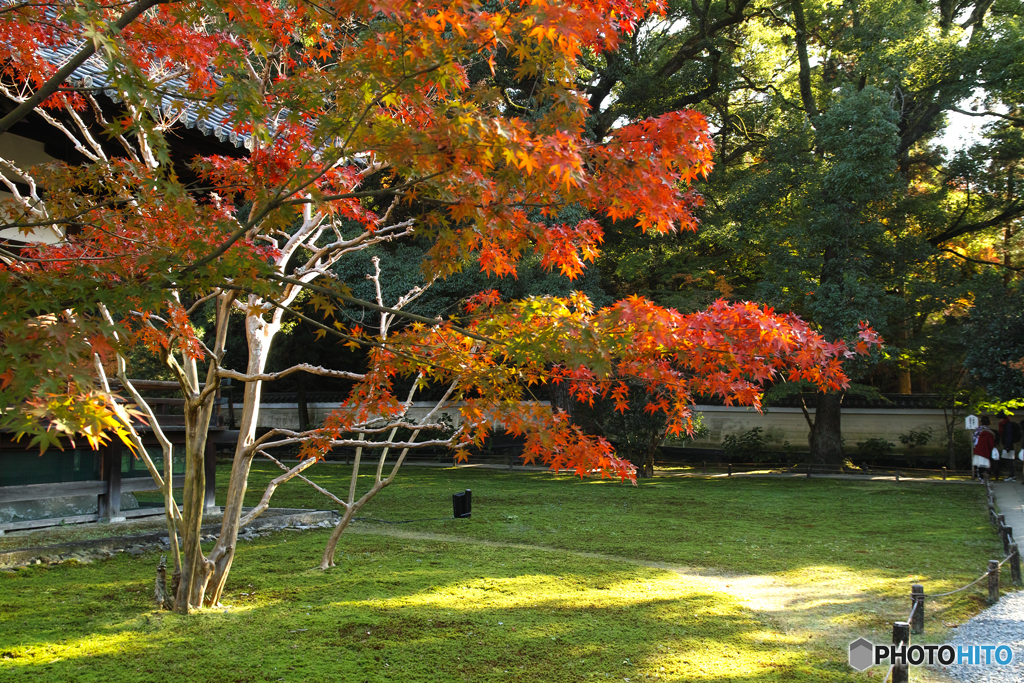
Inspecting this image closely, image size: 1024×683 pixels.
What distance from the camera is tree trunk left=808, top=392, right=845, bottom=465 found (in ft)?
64.5

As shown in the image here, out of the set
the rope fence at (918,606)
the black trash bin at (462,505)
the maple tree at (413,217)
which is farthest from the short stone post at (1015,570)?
the black trash bin at (462,505)

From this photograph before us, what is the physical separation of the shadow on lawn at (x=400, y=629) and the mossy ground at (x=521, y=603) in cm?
2

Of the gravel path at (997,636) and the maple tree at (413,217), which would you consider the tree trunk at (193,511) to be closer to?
the maple tree at (413,217)

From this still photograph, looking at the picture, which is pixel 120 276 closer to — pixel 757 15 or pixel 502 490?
pixel 502 490

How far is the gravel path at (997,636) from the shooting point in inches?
189

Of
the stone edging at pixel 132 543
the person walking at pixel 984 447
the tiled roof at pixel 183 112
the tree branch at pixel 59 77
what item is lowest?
the stone edging at pixel 132 543

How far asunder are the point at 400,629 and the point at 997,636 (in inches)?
Result: 178

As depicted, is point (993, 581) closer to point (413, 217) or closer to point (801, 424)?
point (413, 217)

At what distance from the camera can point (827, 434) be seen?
19.8m

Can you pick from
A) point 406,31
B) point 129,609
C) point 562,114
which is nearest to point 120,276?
point 406,31

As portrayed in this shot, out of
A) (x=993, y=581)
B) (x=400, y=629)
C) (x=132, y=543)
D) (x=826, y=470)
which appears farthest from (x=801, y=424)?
(x=400, y=629)

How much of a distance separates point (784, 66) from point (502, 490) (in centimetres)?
1753

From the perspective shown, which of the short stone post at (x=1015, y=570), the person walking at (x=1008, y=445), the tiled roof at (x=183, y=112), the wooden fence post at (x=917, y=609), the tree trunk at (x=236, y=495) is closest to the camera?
the wooden fence post at (x=917, y=609)

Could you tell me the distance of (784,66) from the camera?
79.2 ft
